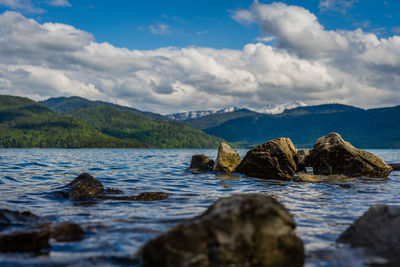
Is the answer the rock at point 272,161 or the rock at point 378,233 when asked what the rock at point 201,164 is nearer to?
the rock at point 272,161

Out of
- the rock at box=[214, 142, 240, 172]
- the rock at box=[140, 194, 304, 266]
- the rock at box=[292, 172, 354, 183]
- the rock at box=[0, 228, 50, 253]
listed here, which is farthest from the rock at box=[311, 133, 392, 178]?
the rock at box=[0, 228, 50, 253]

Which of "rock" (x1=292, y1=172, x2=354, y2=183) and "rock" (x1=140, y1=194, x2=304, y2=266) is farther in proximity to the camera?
"rock" (x1=292, y1=172, x2=354, y2=183)

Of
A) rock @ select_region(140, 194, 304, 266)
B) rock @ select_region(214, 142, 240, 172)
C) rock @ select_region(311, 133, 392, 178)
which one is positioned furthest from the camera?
rock @ select_region(214, 142, 240, 172)

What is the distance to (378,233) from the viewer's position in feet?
22.2

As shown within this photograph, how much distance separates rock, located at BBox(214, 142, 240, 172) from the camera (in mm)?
27419

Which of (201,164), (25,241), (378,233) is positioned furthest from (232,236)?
(201,164)

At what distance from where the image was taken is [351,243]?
695 cm

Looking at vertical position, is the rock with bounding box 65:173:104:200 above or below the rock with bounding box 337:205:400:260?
below

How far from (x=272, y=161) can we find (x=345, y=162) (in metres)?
5.26

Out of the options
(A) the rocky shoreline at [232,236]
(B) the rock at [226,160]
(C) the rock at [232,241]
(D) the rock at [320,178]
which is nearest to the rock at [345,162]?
(D) the rock at [320,178]

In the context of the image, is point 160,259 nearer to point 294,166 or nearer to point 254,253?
point 254,253

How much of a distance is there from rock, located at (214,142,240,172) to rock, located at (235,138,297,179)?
244 cm

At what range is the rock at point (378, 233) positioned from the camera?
20.8 feet

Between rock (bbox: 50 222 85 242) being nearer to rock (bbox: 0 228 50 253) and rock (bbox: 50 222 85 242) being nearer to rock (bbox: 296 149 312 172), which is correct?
rock (bbox: 0 228 50 253)
